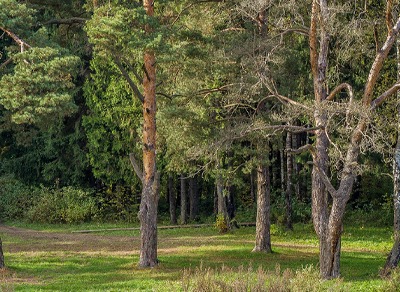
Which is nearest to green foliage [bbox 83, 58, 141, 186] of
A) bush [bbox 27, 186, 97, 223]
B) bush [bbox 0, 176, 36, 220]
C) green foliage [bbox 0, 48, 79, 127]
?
bush [bbox 27, 186, 97, 223]

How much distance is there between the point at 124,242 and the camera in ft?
91.6

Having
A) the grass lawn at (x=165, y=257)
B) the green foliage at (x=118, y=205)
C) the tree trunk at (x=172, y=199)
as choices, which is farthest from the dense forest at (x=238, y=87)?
the green foliage at (x=118, y=205)

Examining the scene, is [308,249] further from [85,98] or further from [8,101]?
[85,98]

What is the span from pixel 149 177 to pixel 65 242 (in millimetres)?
8314

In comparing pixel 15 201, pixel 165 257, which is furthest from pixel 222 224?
pixel 15 201

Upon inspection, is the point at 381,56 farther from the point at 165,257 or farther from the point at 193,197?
the point at 193,197

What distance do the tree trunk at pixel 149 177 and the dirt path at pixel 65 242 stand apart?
14.8ft

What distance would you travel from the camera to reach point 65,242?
91.2 feet

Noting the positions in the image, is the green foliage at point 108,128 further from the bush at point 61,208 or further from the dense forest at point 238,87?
the bush at point 61,208

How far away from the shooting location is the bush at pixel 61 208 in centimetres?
3584

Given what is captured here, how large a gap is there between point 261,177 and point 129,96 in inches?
498

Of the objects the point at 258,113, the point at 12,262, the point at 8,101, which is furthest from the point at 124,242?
the point at 8,101

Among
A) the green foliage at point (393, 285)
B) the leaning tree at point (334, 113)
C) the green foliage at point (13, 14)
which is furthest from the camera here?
the green foliage at point (13, 14)

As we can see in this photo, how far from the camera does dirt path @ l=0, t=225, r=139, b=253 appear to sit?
25.7m
